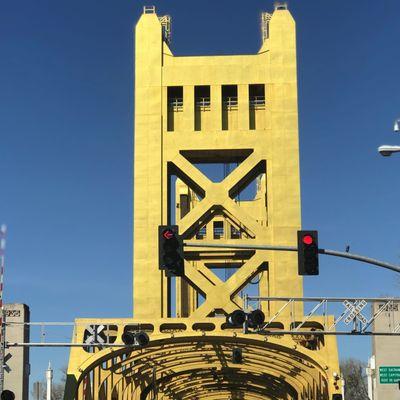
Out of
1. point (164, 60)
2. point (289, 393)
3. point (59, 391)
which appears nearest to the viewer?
point (164, 60)

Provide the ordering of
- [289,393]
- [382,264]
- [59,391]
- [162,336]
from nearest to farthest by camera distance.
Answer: [382,264] → [162,336] → [289,393] → [59,391]

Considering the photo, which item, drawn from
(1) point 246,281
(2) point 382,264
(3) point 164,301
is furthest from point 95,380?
(2) point 382,264

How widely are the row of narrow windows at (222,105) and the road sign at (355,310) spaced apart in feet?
51.4

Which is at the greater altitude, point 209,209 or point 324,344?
point 209,209

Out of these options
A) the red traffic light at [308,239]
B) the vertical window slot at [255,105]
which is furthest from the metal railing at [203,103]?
the red traffic light at [308,239]

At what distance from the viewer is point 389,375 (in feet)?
189

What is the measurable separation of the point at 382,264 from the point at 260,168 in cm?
2967

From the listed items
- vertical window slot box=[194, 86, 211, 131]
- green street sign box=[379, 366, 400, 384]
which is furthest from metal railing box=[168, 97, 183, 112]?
green street sign box=[379, 366, 400, 384]

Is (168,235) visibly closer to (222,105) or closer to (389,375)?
(222,105)

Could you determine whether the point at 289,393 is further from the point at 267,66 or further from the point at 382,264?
the point at 382,264

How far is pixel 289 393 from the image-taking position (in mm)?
62250

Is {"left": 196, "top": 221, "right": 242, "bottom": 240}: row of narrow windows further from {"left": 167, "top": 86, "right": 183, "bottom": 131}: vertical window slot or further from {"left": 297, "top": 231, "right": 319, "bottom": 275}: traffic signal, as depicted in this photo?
{"left": 297, "top": 231, "right": 319, "bottom": 275}: traffic signal

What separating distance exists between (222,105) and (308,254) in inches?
1175

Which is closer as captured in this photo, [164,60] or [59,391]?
[164,60]
